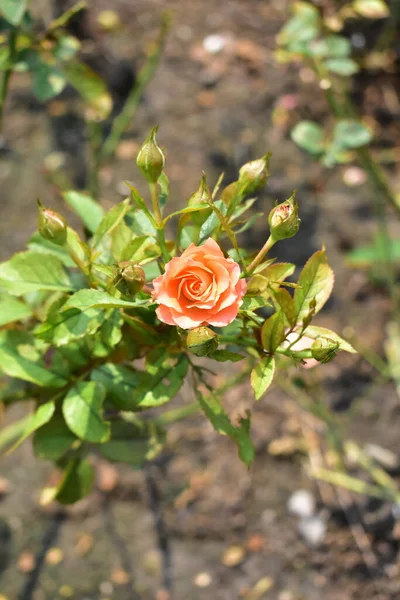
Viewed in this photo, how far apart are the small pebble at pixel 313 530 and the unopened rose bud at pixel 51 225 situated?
119cm

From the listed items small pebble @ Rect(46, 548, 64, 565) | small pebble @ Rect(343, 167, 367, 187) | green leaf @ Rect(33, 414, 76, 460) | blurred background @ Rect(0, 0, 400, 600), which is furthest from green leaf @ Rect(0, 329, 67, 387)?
small pebble @ Rect(343, 167, 367, 187)

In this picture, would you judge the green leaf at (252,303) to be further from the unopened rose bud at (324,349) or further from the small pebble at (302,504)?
the small pebble at (302,504)

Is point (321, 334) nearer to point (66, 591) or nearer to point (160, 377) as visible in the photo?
point (160, 377)

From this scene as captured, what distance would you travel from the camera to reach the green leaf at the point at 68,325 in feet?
2.46

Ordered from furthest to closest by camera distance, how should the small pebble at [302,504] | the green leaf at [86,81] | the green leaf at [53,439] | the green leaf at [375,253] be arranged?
the green leaf at [375,253], the small pebble at [302,504], the green leaf at [86,81], the green leaf at [53,439]

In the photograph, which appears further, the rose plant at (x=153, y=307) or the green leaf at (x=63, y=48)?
the green leaf at (x=63, y=48)

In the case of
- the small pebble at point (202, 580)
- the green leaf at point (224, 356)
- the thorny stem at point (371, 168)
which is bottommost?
the small pebble at point (202, 580)

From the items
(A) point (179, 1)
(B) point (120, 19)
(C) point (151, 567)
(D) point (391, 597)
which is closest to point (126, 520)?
(C) point (151, 567)

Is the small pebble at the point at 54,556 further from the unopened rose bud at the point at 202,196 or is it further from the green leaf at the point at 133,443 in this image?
the unopened rose bud at the point at 202,196

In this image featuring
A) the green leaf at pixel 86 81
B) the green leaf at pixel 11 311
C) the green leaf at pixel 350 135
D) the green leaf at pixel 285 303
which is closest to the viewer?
the green leaf at pixel 285 303

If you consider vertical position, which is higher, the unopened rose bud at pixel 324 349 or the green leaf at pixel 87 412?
the unopened rose bud at pixel 324 349

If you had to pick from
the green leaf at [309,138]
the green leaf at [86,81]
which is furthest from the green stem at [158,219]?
the green leaf at [309,138]

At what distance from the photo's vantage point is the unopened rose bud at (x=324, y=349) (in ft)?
2.11

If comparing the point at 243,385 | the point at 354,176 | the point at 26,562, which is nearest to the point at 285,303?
the point at 243,385
